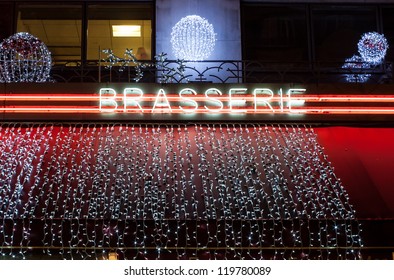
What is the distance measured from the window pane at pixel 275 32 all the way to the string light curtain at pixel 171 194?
2795mm

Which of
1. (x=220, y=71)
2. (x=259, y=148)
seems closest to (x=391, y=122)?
(x=259, y=148)

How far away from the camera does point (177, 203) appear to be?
9.86 meters

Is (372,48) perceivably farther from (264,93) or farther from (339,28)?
(264,93)

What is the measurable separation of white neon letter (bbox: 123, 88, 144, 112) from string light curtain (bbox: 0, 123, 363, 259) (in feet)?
1.28

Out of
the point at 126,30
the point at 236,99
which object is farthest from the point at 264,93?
the point at 126,30

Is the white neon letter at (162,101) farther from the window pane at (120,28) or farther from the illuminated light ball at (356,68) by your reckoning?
the illuminated light ball at (356,68)

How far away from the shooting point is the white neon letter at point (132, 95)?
39.3 feet

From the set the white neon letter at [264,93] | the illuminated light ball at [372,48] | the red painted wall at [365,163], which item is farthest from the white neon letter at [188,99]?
the illuminated light ball at [372,48]

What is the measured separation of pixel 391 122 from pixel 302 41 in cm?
322

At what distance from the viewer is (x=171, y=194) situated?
10.1 meters

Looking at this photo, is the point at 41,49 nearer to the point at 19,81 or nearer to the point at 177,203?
the point at 19,81

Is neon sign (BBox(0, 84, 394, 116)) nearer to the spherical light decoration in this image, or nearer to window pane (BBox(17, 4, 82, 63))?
the spherical light decoration

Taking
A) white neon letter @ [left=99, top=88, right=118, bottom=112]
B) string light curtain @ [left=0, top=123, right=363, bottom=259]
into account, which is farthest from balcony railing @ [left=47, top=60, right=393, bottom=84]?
string light curtain @ [left=0, top=123, right=363, bottom=259]

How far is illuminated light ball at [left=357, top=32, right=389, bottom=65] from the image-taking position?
12953 millimetres
